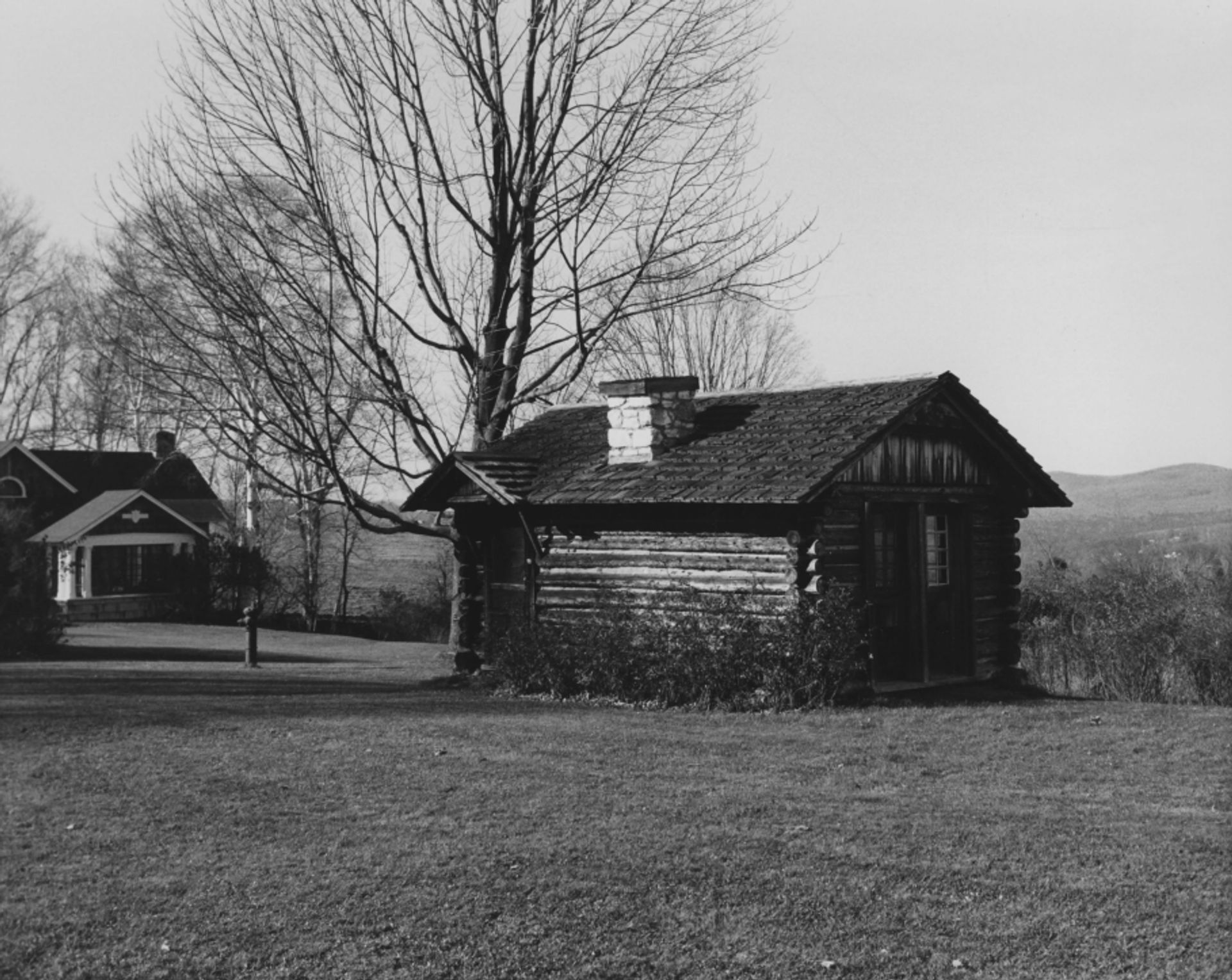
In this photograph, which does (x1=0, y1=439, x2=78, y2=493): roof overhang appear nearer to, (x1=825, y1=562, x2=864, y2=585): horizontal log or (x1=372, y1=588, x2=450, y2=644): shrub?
(x1=372, y1=588, x2=450, y2=644): shrub

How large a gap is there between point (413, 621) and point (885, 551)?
78.2ft

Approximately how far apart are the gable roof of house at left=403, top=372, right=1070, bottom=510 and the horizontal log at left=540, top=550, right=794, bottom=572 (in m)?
0.83

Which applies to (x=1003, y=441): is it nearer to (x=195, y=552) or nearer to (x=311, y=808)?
(x=311, y=808)

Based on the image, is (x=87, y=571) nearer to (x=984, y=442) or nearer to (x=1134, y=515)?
(x=984, y=442)

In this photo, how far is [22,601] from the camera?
27750mm

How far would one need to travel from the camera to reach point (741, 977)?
6.80 m

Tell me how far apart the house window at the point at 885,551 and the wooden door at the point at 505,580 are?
5010 millimetres

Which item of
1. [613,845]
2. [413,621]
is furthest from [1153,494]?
[613,845]

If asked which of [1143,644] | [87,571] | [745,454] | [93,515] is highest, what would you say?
[93,515]

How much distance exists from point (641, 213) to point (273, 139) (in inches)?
251

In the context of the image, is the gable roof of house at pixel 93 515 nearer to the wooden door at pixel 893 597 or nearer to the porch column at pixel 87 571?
the porch column at pixel 87 571

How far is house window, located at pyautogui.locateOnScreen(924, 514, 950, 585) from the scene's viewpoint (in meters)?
18.1

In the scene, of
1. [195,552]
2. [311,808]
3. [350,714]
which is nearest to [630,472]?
[350,714]

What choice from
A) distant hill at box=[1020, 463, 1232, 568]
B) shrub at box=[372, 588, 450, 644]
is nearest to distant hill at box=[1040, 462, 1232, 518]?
distant hill at box=[1020, 463, 1232, 568]
